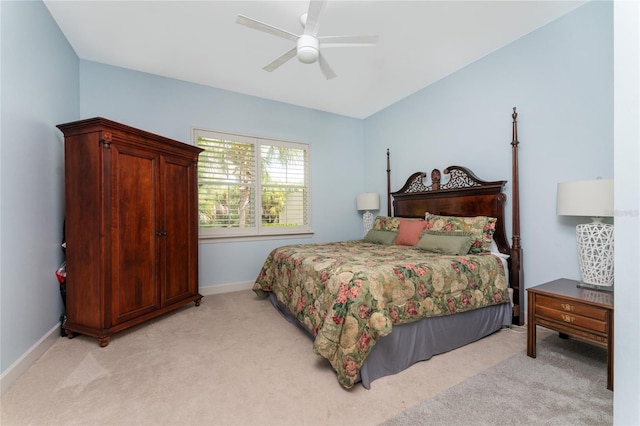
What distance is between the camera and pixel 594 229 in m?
1.96

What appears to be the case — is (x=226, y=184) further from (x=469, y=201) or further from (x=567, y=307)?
(x=567, y=307)

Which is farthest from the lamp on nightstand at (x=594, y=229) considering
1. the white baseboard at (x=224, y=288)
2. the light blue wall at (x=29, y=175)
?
the light blue wall at (x=29, y=175)

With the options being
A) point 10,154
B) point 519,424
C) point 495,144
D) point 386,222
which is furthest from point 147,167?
point 495,144

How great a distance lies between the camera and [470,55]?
2.94m

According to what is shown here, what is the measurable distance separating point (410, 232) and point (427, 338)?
1.42m

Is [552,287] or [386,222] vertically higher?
[386,222]

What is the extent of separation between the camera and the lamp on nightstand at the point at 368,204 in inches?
169

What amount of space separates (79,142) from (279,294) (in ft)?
7.22

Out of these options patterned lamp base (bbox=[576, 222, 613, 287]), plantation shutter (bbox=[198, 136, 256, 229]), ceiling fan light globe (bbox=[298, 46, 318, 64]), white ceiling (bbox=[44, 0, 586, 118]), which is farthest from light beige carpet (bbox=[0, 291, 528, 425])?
white ceiling (bbox=[44, 0, 586, 118])

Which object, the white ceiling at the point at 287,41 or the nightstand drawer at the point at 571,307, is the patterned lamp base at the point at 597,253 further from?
the white ceiling at the point at 287,41

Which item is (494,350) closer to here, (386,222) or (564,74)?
(386,222)

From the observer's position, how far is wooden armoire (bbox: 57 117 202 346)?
2.16m

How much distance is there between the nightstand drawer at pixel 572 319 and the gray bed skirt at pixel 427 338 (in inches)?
18.0

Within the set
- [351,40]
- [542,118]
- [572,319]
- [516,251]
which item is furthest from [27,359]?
[542,118]
